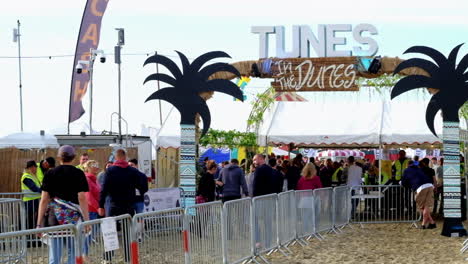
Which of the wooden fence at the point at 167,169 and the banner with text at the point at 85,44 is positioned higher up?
the banner with text at the point at 85,44

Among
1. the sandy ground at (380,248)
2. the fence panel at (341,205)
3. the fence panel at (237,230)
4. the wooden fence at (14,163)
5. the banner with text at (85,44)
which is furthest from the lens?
the banner with text at (85,44)

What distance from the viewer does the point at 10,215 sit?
11.6 metres

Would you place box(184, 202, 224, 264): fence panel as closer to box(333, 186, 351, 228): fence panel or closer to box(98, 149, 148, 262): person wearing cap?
box(98, 149, 148, 262): person wearing cap

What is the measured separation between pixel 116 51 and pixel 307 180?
10.8 m

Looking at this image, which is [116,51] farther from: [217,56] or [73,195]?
[73,195]

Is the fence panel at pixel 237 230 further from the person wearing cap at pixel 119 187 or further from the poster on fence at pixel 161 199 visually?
the poster on fence at pixel 161 199

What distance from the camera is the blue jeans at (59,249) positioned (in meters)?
7.09

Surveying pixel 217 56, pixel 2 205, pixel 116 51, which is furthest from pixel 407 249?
pixel 116 51

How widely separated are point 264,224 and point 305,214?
9.76 ft

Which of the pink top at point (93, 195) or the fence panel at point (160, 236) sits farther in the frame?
the pink top at point (93, 195)

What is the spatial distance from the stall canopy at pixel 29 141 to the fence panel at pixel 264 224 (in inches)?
346

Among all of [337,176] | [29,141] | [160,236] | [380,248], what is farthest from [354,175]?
[160,236]

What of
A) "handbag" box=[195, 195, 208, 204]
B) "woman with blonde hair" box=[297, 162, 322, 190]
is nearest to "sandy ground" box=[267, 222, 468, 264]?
"woman with blonde hair" box=[297, 162, 322, 190]

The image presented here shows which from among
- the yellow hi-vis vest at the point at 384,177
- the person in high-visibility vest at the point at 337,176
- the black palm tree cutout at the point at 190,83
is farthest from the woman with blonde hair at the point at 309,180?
the person in high-visibility vest at the point at 337,176
